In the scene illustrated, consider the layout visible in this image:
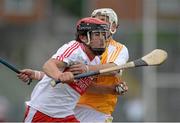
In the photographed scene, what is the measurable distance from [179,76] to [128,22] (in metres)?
5.75

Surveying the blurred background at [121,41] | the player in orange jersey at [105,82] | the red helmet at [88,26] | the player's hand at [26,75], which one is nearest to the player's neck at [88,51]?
the red helmet at [88,26]

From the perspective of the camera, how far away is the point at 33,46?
33.8 metres

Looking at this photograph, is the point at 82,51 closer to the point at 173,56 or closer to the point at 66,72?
the point at 66,72

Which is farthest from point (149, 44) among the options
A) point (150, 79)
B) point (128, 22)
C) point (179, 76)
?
point (128, 22)

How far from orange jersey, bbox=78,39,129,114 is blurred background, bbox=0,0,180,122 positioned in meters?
9.96

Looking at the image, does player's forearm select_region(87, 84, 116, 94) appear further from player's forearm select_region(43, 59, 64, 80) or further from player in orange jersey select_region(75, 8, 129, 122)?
player's forearm select_region(43, 59, 64, 80)

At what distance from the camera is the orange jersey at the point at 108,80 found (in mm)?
10453

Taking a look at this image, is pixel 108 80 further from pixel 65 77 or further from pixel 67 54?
pixel 65 77

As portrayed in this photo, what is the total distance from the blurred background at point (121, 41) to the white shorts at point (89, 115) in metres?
9.89

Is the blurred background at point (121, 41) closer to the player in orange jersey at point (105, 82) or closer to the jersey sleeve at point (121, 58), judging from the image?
the player in orange jersey at point (105, 82)

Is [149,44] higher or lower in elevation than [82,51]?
lower

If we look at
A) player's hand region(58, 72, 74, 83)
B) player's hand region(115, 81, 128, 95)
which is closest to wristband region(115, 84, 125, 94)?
player's hand region(115, 81, 128, 95)

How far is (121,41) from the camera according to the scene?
27656 millimetres

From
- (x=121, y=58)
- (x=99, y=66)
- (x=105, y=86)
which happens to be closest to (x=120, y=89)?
(x=105, y=86)
